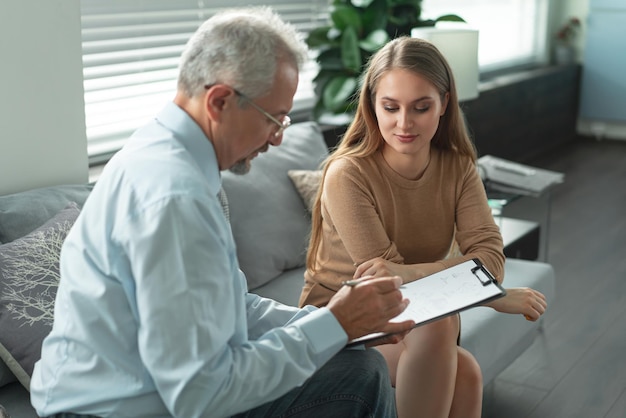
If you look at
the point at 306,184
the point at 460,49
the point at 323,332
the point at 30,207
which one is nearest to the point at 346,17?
the point at 460,49

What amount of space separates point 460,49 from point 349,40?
67 cm

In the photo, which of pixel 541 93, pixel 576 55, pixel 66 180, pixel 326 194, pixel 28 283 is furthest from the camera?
pixel 576 55

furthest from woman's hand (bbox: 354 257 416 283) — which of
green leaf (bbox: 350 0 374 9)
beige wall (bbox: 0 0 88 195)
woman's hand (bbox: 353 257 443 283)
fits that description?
Result: green leaf (bbox: 350 0 374 9)

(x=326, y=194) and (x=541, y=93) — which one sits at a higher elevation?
(x=326, y=194)

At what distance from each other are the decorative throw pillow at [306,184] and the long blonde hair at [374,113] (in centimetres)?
59

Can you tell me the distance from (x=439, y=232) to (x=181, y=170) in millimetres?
1084

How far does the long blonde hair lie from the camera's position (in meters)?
2.18

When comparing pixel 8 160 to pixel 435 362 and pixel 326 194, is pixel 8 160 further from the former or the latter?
pixel 435 362

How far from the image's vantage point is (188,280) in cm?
127

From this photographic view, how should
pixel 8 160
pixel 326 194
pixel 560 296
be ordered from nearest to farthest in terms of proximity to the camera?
pixel 326 194 < pixel 8 160 < pixel 560 296

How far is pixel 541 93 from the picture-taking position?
6453 mm

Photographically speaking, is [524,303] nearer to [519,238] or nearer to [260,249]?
[260,249]

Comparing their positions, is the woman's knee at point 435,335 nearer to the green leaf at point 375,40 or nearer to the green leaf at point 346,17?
the green leaf at point 375,40

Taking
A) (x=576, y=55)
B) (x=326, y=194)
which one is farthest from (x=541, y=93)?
(x=326, y=194)
